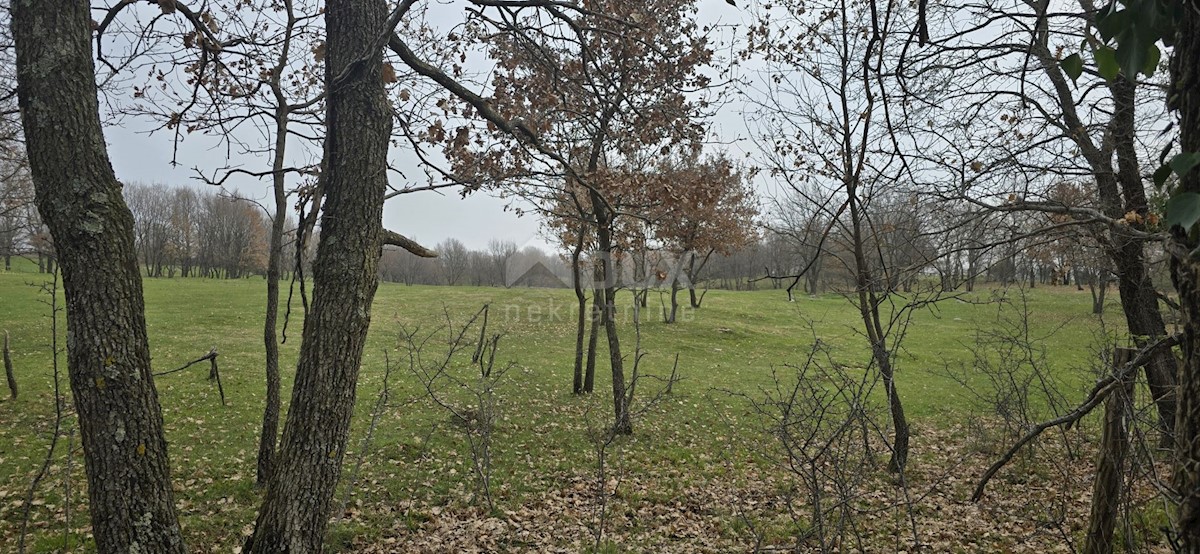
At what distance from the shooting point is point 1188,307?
3.60 ft

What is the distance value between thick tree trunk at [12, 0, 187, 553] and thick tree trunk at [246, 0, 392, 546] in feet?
2.16

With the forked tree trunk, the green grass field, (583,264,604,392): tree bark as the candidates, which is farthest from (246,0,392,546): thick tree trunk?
(583,264,604,392): tree bark

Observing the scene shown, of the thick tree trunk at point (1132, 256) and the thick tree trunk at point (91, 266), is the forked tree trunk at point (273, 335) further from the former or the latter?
the thick tree trunk at point (1132, 256)

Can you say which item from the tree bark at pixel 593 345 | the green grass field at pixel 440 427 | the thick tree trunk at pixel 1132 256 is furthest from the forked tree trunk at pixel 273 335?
the thick tree trunk at pixel 1132 256

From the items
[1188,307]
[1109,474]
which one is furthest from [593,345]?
[1188,307]

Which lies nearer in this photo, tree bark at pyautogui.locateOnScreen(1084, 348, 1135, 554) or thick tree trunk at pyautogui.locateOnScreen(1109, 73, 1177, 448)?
tree bark at pyautogui.locateOnScreen(1084, 348, 1135, 554)

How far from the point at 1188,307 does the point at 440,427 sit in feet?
28.9

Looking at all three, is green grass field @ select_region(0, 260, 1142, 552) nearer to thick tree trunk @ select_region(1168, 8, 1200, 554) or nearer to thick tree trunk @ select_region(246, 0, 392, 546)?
thick tree trunk @ select_region(246, 0, 392, 546)

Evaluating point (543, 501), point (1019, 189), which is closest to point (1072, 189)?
point (1019, 189)

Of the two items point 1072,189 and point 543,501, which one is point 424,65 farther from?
point 1072,189

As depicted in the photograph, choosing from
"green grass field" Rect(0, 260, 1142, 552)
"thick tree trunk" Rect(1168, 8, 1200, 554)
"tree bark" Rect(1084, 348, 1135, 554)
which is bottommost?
"green grass field" Rect(0, 260, 1142, 552)

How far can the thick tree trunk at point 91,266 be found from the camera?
290 centimetres

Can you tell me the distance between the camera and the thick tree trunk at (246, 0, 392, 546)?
3.30 metres

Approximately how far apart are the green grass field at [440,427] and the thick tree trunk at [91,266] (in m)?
2.20
